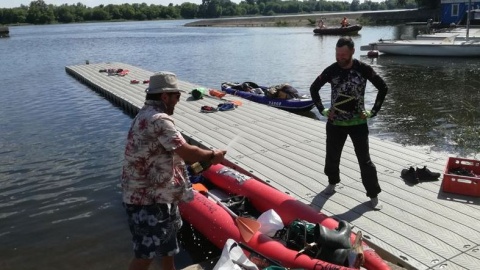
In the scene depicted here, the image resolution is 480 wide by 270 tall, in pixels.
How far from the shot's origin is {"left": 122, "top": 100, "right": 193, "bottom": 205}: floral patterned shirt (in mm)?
3416

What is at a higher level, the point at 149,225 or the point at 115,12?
the point at 115,12

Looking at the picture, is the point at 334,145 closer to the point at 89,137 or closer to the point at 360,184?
the point at 360,184

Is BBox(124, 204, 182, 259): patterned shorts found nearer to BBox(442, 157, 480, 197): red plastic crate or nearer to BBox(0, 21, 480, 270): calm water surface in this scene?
BBox(0, 21, 480, 270): calm water surface

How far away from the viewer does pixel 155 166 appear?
3.55 metres

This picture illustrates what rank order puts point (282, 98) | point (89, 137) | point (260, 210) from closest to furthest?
1. point (260, 210)
2. point (89, 137)
3. point (282, 98)

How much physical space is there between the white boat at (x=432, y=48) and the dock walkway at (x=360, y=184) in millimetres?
17301

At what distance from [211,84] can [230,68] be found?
563 cm

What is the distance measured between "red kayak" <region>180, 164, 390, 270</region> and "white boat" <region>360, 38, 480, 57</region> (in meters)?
22.2

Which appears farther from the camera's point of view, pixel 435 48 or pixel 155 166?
pixel 435 48

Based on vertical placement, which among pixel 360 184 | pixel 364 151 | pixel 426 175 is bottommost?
pixel 360 184

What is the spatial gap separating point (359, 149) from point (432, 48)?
897 inches

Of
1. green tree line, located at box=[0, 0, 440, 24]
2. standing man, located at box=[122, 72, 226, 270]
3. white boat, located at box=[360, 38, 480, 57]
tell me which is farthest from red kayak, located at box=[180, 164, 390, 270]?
green tree line, located at box=[0, 0, 440, 24]

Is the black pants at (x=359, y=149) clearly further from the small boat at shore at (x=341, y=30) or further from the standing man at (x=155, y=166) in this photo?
the small boat at shore at (x=341, y=30)

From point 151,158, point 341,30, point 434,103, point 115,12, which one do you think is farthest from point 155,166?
point 115,12
